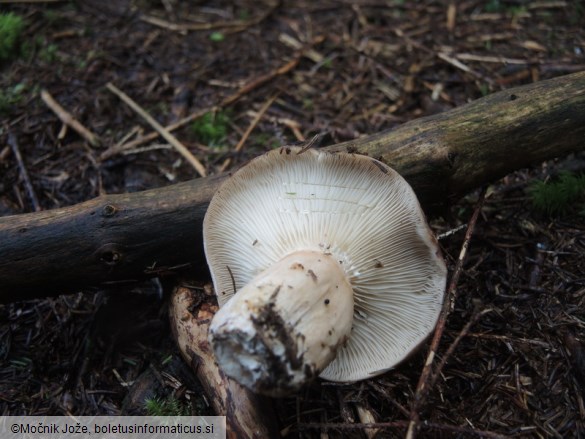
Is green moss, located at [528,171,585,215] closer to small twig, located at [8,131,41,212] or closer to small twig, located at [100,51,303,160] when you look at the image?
small twig, located at [100,51,303,160]

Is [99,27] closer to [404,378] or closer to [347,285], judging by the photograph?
[347,285]

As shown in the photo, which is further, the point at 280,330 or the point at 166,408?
the point at 166,408

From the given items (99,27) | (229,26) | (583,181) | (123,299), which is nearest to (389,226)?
(583,181)

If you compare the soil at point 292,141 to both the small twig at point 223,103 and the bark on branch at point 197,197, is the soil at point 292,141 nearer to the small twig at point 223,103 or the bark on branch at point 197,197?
the small twig at point 223,103

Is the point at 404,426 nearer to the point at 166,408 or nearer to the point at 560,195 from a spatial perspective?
the point at 166,408

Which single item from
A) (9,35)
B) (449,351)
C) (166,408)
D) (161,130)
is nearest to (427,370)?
(449,351)

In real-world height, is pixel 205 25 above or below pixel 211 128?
above
